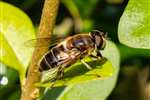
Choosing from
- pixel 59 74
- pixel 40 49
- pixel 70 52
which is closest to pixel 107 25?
pixel 70 52

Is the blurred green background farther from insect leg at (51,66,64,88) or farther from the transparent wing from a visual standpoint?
insect leg at (51,66,64,88)

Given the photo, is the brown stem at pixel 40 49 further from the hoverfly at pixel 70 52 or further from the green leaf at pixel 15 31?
the green leaf at pixel 15 31

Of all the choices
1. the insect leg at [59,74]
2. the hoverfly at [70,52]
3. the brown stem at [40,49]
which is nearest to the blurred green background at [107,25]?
the hoverfly at [70,52]

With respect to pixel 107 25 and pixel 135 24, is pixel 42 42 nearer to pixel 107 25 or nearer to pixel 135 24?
pixel 135 24

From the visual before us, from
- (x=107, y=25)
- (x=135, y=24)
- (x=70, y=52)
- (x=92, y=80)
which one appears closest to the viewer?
(x=135, y=24)

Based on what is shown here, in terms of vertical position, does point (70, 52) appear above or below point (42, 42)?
below

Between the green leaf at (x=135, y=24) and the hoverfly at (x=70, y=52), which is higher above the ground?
the green leaf at (x=135, y=24)
